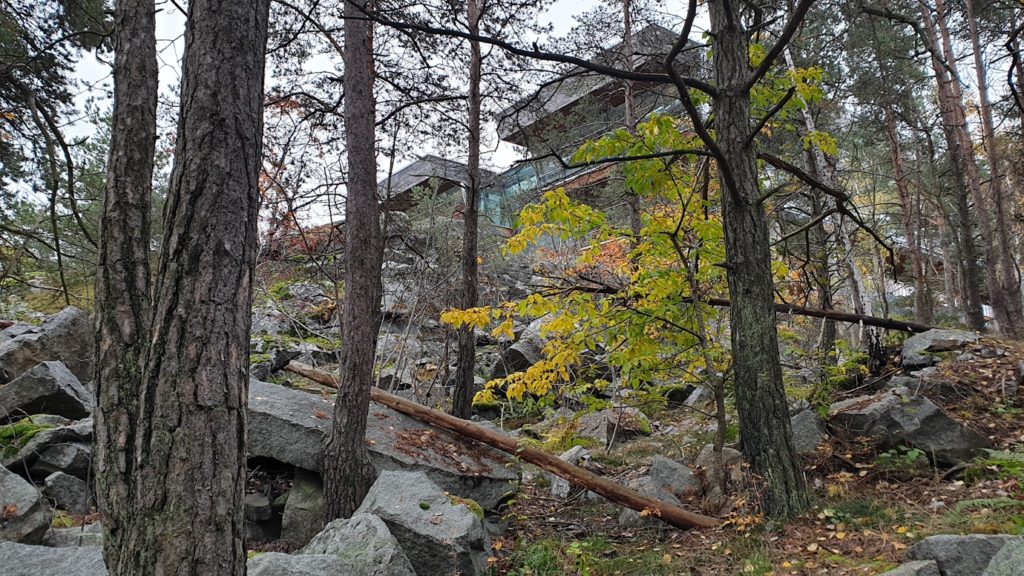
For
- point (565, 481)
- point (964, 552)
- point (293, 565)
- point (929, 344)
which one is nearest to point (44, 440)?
point (293, 565)

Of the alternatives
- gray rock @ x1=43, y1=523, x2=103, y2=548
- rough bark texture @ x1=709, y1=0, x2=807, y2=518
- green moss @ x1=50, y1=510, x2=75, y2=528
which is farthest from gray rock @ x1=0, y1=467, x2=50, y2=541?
rough bark texture @ x1=709, y1=0, x2=807, y2=518

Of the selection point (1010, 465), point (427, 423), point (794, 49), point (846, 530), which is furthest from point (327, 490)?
point (794, 49)

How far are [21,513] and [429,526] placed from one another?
9.37ft

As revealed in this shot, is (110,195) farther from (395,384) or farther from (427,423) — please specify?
(395,384)

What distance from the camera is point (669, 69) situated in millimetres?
3434

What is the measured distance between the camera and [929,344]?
6141 mm

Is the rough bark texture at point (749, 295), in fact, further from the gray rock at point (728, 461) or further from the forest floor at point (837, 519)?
the gray rock at point (728, 461)

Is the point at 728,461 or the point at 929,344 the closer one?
the point at 728,461

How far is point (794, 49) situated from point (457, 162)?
6571mm

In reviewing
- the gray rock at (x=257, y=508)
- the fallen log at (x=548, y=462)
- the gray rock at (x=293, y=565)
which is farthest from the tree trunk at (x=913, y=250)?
Result: the gray rock at (x=257, y=508)

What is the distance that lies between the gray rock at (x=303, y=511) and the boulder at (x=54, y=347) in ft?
12.3

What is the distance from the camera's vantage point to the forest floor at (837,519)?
3.41m

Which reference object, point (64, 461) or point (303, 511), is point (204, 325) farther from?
point (64, 461)

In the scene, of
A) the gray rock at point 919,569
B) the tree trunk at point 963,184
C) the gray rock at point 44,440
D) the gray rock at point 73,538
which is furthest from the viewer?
the tree trunk at point 963,184
